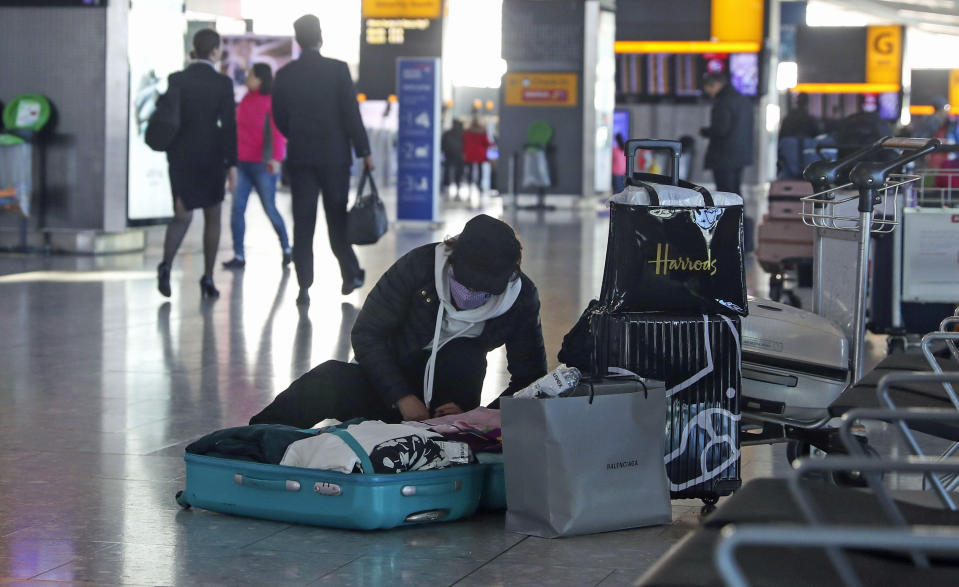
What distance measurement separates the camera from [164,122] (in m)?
8.56

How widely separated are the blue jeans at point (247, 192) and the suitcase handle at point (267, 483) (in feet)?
24.4

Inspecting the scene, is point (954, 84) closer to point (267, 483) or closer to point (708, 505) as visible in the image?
point (708, 505)

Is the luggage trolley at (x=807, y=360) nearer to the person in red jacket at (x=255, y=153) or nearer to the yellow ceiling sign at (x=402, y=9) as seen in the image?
the person in red jacket at (x=255, y=153)

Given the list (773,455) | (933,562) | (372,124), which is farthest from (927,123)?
(372,124)

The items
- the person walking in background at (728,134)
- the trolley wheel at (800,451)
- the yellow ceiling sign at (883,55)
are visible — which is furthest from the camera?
the yellow ceiling sign at (883,55)

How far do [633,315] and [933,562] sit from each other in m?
1.72

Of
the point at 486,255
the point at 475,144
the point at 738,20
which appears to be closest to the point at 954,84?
the point at 475,144

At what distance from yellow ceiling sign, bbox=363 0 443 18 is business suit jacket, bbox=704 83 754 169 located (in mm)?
10361

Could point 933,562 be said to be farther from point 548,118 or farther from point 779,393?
point 548,118

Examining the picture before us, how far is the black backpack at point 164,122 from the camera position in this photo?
855 cm

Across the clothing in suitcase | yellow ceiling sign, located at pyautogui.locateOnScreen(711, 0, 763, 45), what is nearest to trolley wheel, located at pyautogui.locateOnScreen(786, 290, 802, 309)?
the clothing in suitcase

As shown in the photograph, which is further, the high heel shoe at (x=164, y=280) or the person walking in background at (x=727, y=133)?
the person walking in background at (x=727, y=133)

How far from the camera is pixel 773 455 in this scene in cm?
461

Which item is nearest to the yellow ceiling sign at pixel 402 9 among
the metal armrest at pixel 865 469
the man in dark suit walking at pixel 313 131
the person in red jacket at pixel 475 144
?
the person in red jacket at pixel 475 144
